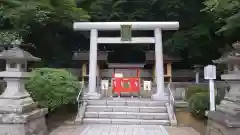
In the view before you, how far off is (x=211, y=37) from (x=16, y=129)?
16923 millimetres

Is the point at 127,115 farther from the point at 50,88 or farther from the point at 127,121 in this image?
the point at 50,88

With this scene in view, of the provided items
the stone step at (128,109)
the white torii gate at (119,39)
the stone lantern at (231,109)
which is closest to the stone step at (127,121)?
the stone step at (128,109)

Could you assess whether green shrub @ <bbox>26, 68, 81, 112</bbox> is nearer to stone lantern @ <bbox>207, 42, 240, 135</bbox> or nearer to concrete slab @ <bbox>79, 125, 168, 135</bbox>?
concrete slab @ <bbox>79, 125, 168, 135</bbox>

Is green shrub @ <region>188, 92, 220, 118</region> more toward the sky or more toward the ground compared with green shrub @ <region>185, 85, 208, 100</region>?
more toward the ground

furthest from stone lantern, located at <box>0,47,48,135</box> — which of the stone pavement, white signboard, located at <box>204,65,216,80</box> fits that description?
white signboard, located at <box>204,65,216,80</box>

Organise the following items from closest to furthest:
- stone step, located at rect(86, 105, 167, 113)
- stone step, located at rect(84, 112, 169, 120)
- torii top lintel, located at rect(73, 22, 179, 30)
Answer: stone step, located at rect(84, 112, 169, 120)
stone step, located at rect(86, 105, 167, 113)
torii top lintel, located at rect(73, 22, 179, 30)

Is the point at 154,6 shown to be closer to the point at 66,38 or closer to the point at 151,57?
the point at 151,57

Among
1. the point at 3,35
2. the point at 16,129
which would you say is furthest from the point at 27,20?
the point at 16,129

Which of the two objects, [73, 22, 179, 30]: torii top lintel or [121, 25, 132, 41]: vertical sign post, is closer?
[73, 22, 179, 30]: torii top lintel

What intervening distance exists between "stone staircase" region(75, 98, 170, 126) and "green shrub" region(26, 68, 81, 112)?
4.22 feet

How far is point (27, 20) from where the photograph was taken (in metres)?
16.1

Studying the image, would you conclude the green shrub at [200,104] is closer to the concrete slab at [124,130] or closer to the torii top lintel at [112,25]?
the concrete slab at [124,130]

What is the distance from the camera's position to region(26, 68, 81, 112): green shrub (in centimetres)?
1102

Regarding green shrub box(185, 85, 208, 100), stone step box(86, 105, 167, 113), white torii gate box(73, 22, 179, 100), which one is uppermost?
white torii gate box(73, 22, 179, 100)
